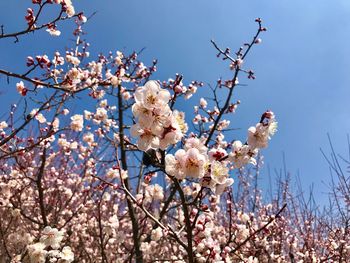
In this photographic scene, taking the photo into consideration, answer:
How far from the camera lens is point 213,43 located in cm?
462

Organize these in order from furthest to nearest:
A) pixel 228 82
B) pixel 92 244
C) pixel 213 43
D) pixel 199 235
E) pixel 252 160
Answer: pixel 92 244, pixel 228 82, pixel 213 43, pixel 199 235, pixel 252 160

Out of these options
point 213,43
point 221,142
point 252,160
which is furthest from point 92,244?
point 252,160

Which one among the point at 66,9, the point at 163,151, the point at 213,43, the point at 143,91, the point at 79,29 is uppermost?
the point at 79,29

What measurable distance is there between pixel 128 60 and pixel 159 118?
569cm

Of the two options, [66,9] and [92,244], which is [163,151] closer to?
[66,9]

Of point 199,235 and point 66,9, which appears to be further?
point 66,9

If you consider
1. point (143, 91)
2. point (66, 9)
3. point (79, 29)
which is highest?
point (79, 29)

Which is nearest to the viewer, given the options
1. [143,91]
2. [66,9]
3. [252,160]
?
[143,91]

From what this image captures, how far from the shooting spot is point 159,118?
2.00 m

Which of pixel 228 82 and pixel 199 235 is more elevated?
pixel 228 82

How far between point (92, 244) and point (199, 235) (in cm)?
617

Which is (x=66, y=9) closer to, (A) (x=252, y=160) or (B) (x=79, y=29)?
(A) (x=252, y=160)

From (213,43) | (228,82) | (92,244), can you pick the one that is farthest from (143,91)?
(92,244)

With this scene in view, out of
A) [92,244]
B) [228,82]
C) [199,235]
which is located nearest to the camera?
[199,235]
